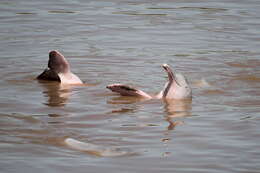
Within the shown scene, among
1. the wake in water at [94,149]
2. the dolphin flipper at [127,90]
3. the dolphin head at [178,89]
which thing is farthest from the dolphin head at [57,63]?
the wake in water at [94,149]

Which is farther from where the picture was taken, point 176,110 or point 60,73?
point 60,73

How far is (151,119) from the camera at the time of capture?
5.54 metres

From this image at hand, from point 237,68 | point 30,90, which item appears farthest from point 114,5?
point 30,90

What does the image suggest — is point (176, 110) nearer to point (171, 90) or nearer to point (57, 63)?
point (171, 90)

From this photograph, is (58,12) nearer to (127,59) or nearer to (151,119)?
(127,59)

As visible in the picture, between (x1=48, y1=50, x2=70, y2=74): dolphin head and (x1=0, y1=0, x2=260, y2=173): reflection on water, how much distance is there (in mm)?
202

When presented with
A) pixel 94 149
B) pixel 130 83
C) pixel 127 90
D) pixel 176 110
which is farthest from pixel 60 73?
pixel 94 149

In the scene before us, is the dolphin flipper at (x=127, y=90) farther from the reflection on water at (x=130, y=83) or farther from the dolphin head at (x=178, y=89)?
the dolphin head at (x=178, y=89)

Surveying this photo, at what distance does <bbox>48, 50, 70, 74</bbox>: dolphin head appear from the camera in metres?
6.71

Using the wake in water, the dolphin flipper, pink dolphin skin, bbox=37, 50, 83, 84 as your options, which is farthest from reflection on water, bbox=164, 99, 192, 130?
pink dolphin skin, bbox=37, 50, 83, 84

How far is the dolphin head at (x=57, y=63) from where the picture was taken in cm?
671

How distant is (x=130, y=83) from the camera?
694 centimetres

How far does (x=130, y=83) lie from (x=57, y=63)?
851 millimetres

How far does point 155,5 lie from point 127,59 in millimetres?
4234
